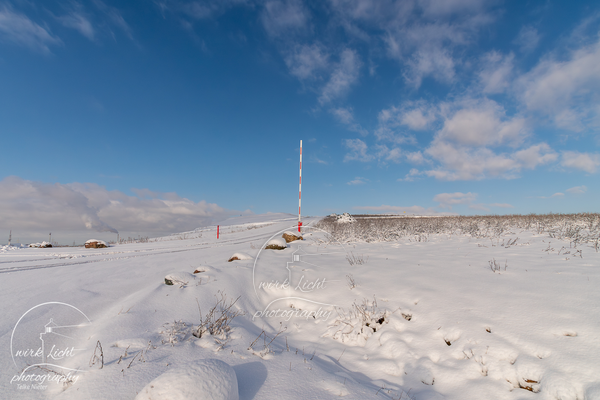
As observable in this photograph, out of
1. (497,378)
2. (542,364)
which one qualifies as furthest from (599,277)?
(497,378)

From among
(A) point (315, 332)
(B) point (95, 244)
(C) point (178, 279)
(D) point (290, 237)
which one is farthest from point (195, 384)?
(B) point (95, 244)

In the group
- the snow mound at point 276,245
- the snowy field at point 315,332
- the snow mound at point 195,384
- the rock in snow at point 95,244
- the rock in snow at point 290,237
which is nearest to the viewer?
the snow mound at point 195,384

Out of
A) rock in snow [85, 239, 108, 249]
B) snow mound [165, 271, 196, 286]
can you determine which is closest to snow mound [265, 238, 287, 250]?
snow mound [165, 271, 196, 286]

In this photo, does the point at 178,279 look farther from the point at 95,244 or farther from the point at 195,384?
the point at 95,244

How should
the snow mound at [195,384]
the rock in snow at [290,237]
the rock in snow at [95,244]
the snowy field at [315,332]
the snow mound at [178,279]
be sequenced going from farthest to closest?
the rock in snow at [95,244] → the rock in snow at [290,237] → the snow mound at [178,279] → the snowy field at [315,332] → the snow mound at [195,384]

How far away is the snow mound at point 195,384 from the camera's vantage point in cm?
214

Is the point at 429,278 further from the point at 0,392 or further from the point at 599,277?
the point at 0,392

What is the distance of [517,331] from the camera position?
3525mm

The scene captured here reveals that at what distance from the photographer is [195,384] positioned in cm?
222

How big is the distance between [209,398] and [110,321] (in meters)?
2.48

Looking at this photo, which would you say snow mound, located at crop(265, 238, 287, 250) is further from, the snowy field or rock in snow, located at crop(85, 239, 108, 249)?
rock in snow, located at crop(85, 239, 108, 249)

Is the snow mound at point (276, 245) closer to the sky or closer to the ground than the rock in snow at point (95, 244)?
closer to the sky

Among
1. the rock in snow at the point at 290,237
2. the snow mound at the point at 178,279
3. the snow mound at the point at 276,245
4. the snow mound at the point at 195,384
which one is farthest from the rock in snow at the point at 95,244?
the snow mound at the point at 195,384

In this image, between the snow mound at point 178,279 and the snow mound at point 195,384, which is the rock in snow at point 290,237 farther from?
the snow mound at point 195,384
